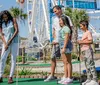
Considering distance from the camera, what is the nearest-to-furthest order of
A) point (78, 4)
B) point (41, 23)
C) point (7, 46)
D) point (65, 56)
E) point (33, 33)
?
1. point (65, 56)
2. point (7, 46)
3. point (78, 4)
4. point (41, 23)
5. point (33, 33)

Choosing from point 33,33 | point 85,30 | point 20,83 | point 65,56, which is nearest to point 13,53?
point 20,83

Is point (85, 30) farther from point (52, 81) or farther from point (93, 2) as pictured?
point (93, 2)

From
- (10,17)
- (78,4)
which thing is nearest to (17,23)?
(10,17)

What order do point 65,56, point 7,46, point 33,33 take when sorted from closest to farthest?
point 65,56
point 7,46
point 33,33

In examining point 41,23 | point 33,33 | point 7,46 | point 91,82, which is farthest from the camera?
point 33,33

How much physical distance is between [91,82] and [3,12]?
8.77 feet

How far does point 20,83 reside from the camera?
7.06 m

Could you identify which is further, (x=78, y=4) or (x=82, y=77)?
(x=78, y=4)

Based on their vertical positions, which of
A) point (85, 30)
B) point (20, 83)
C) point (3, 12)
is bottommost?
point (20, 83)

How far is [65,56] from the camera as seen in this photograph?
21.4 feet

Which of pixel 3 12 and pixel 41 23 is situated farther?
pixel 41 23

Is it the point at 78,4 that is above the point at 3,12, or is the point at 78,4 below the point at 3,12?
above

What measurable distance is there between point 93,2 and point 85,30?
35109 mm

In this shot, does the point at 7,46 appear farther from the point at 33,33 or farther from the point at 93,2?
the point at 33,33
